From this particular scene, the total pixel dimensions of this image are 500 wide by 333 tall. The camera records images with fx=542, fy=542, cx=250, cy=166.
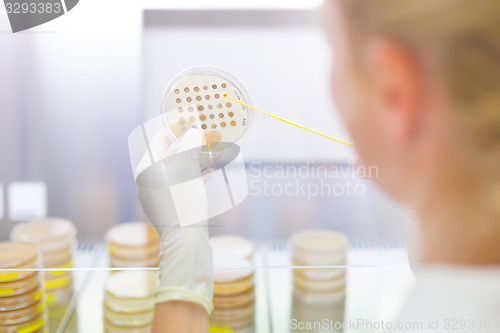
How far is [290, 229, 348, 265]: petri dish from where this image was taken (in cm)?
96

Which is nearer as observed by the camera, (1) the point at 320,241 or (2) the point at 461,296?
(2) the point at 461,296

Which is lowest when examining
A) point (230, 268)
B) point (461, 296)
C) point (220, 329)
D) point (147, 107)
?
point (220, 329)

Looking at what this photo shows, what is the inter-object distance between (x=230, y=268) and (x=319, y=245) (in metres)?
0.16

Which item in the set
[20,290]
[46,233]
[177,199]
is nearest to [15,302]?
[20,290]

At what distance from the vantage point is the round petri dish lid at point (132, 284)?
0.97m

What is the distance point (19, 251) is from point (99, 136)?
9.7 inches

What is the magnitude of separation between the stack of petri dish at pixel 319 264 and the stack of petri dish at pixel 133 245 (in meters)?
0.25

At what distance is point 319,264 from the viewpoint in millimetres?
978

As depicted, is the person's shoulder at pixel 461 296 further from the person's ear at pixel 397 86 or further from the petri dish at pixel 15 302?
the petri dish at pixel 15 302

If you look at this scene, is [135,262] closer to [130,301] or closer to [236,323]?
[130,301]

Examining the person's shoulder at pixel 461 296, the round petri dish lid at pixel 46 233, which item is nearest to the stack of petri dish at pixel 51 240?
the round petri dish lid at pixel 46 233

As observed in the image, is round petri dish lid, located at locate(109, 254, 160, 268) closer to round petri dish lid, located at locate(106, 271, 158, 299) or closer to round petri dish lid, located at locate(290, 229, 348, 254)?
round petri dish lid, located at locate(106, 271, 158, 299)

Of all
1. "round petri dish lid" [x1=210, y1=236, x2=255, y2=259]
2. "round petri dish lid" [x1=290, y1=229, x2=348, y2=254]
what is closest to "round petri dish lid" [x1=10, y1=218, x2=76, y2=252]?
"round petri dish lid" [x1=210, y1=236, x2=255, y2=259]

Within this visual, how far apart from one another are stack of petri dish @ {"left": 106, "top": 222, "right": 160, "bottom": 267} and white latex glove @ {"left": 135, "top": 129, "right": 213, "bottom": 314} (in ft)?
0.18
